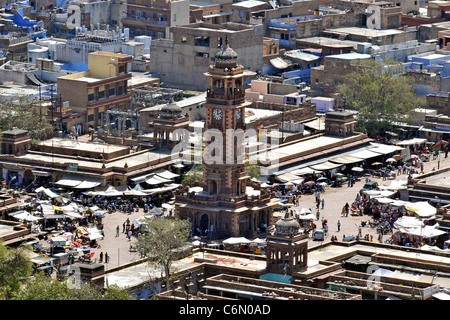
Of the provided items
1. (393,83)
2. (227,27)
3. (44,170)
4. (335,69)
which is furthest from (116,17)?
(44,170)

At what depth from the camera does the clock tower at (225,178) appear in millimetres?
90000

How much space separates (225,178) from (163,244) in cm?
1846

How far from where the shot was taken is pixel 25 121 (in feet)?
365

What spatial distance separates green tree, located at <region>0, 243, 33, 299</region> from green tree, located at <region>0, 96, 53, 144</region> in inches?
→ 1541

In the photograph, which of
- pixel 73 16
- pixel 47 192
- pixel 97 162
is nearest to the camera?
pixel 47 192

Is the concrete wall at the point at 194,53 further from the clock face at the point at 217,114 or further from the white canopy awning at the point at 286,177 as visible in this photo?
the clock face at the point at 217,114

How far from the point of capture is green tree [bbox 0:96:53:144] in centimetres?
11088

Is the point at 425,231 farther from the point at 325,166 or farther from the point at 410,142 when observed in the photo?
the point at 410,142

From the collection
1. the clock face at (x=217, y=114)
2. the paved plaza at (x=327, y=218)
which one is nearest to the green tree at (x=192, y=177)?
the paved plaza at (x=327, y=218)

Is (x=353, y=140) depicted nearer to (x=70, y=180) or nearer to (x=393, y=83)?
(x=393, y=83)

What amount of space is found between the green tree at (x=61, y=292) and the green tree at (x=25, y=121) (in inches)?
1791

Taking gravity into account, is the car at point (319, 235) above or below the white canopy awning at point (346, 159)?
below

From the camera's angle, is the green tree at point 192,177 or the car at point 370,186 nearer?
the green tree at point 192,177

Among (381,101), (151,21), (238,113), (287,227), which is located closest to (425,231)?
(238,113)
